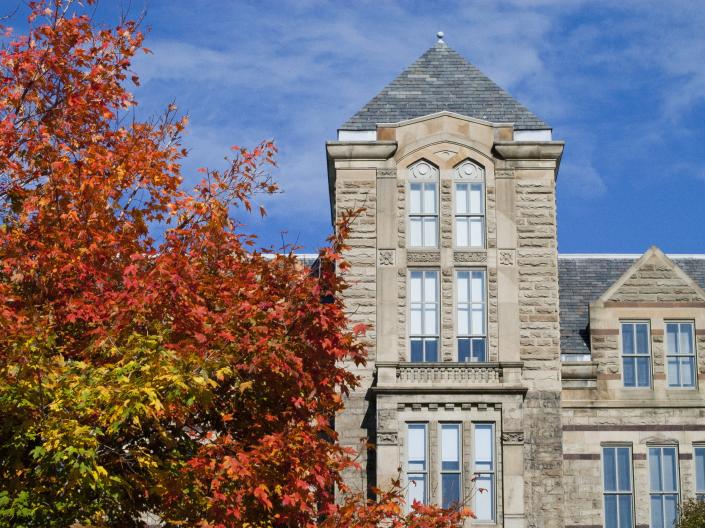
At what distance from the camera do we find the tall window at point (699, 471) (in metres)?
28.3

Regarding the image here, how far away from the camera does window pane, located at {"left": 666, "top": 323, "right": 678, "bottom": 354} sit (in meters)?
29.2

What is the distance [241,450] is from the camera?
13.9 meters

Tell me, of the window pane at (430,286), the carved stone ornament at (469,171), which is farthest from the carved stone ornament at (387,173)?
the window pane at (430,286)

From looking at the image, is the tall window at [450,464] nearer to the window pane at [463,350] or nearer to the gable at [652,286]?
the window pane at [463,350]

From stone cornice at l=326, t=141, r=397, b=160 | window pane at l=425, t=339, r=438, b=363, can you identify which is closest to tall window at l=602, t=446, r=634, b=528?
window pane at l=425, t=339, r=438, b=363

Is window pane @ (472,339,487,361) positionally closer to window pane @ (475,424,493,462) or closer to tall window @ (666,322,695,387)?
window pane @ (475,424,493,462)

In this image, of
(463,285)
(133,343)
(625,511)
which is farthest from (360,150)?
(133,343)

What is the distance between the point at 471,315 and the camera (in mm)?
27359

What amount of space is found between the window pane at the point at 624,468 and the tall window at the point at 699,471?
1595 millimetres

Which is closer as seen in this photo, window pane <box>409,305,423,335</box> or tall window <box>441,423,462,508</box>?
tall window <box>441,423,462,508</box>

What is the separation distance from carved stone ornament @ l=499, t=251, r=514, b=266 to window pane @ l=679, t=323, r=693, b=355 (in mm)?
Answer: 5085

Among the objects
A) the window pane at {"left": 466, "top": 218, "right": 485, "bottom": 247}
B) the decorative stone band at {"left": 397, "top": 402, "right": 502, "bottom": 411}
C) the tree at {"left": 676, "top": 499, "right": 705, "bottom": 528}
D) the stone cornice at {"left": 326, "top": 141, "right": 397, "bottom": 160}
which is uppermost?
the stone cornice at {"left": 326, "top": 141, "right": 397, "bottom": 160}

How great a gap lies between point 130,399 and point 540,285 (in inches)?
644

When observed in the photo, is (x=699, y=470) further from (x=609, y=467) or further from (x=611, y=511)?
(x=611, y=511)
